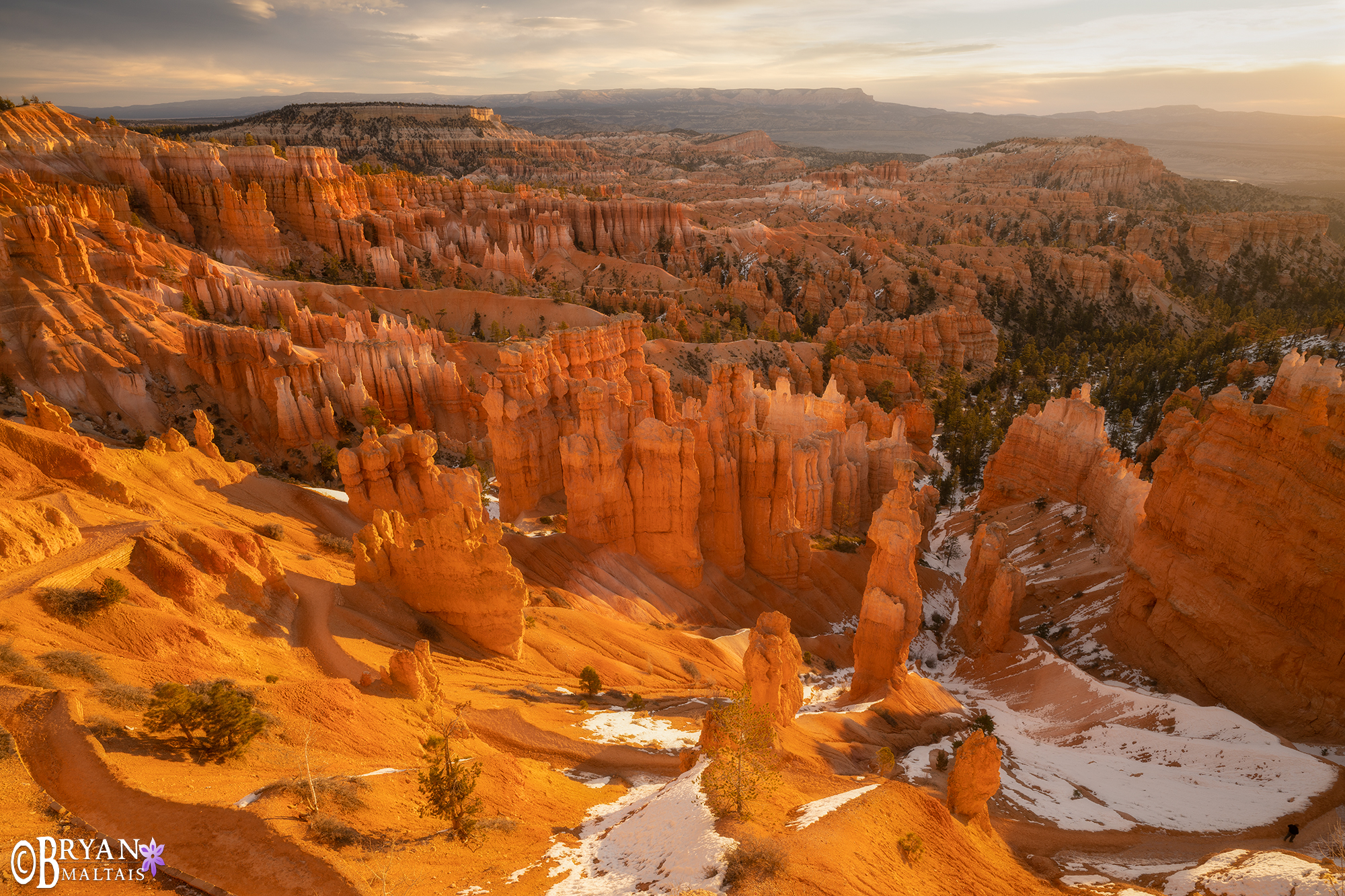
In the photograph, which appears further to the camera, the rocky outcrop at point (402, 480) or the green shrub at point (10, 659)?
the rocky outcrop at point (402, 480)

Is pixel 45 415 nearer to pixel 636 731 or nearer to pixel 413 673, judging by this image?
pixel 413 673

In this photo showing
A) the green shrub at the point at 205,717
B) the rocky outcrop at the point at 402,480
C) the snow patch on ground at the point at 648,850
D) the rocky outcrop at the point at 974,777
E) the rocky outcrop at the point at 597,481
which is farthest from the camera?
the rocky outcrop at the point at 597,481

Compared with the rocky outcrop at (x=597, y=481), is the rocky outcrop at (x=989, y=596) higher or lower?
lower

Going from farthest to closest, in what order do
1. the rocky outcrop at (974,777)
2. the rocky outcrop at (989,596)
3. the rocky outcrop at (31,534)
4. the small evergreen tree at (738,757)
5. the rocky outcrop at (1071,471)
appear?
the rocky outcrop at (1071,471) < the rocky outcrop at (989,596) < the rocky outcrop at (974,777) < the rocky outcrop at (31,534) < the small evergreen tree at (738,757)

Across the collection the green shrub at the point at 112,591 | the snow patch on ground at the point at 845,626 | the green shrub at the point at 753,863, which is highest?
the green shrub at the point at 112,591

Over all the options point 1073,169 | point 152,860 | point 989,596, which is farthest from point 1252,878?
point 1073,169

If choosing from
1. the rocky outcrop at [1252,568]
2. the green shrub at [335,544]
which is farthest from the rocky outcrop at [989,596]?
the green shrub at [335,544]

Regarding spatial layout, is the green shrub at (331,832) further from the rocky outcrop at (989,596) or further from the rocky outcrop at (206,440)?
the rocky outcrop at (989,596)

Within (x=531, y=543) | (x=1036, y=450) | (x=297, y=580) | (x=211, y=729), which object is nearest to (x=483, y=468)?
(x=531, y=543)
